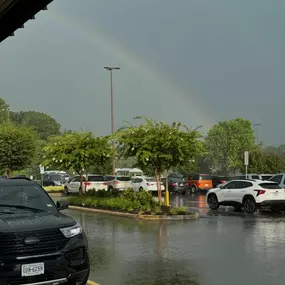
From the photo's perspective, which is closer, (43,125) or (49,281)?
(49,281)

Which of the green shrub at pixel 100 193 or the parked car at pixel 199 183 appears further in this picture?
the parked car at pixel 199 183

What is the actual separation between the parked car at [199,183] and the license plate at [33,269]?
34.8 metres

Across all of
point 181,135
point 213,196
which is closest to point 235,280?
point 181,135

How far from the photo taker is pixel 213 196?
24.0 metres

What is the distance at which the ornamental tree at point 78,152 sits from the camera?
25000 millimetres

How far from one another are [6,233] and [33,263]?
548 millimetres

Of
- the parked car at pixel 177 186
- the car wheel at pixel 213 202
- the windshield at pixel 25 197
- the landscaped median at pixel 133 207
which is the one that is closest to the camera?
the windshield at pixel 25 197

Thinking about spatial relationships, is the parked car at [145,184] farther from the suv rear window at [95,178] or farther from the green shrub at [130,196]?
the green shrub at [130,196]

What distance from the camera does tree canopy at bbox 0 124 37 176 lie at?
43.0m

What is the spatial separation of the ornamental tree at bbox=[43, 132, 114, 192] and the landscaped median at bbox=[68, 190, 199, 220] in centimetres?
203

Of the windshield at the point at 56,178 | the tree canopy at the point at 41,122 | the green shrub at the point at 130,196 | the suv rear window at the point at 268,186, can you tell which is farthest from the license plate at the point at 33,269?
the tree canopy at the point at 41,122

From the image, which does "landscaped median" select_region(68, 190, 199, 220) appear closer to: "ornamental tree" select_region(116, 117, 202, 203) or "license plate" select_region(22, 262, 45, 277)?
"ornamental tree" select_region(116, 117, 202, 203)

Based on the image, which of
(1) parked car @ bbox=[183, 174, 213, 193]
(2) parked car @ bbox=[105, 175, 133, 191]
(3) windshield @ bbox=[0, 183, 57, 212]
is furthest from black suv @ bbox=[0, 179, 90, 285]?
(1) parked car @ bbox=[183, 174, 213, 193]

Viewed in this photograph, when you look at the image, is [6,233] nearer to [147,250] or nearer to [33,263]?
[33,263]
